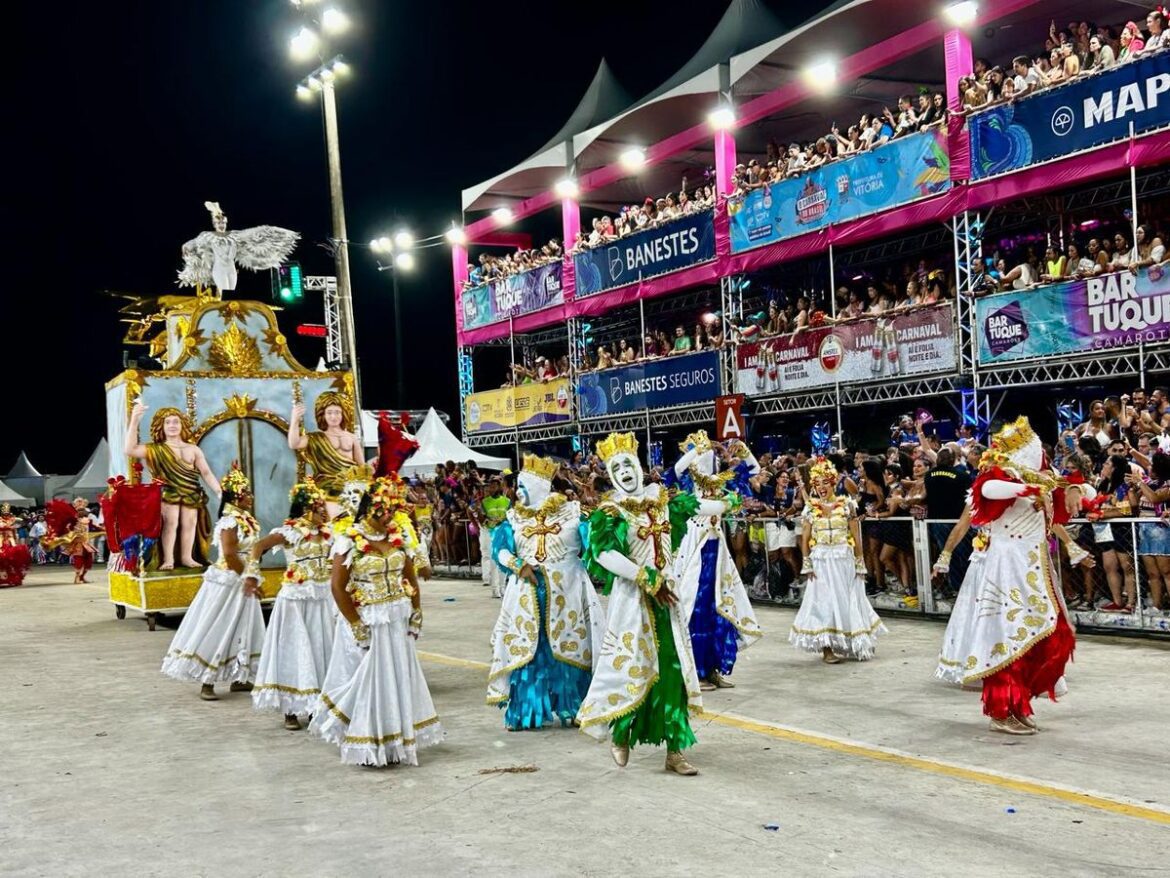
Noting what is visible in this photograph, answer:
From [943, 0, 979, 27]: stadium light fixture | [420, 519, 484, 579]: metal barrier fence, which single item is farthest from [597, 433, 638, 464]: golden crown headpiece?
[420, 519, 484, 579]: metal barrier fence

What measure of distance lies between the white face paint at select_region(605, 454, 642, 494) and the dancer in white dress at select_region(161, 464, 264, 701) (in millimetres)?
4720

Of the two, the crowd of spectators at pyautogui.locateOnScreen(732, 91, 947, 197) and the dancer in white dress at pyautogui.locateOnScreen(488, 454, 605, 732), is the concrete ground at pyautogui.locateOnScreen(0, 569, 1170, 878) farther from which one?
the crowd of spectators at pyautogui.locateOnScreen(732, 91, 947, 197)

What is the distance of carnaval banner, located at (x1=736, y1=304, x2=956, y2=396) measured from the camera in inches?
719

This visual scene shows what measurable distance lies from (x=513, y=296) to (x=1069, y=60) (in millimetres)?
16591

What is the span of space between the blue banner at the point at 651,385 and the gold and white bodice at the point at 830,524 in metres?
12.0

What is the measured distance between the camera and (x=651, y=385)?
24.4 metres

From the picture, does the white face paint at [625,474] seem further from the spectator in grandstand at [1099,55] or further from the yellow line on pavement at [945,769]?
the spectator in grandstand at [1099,55]

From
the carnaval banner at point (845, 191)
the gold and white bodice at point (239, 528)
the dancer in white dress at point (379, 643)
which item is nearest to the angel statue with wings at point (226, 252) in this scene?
the gold and white bodice at point (239, 528)

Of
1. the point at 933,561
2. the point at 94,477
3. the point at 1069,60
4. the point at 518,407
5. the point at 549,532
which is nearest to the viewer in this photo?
the point at 549,532

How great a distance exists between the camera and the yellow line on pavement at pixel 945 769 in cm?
568

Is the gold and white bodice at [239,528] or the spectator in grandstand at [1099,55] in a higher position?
the spectator in grandstand at [1099,55]

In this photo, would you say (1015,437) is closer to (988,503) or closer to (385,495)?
(988,503)

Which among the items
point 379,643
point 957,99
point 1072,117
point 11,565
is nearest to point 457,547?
A: point 11,565

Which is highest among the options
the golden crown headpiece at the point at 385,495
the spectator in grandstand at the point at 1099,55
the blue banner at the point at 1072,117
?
the spectator in grandstand at the point at 1099,55
